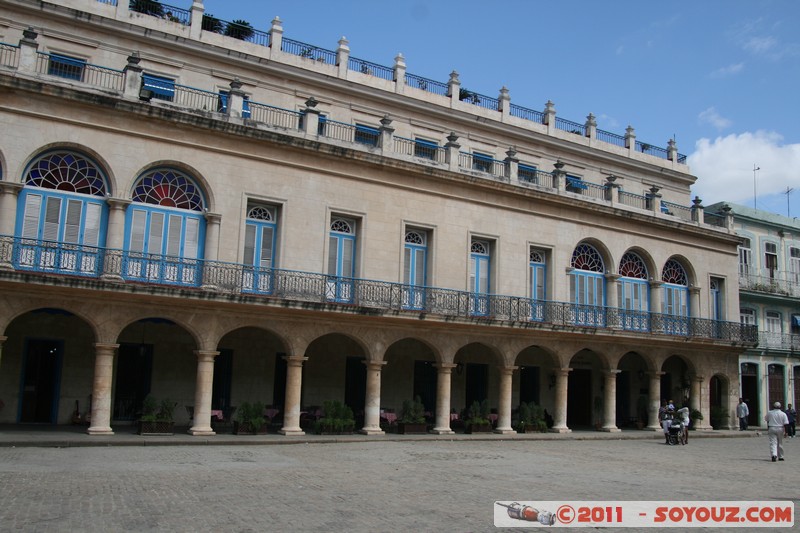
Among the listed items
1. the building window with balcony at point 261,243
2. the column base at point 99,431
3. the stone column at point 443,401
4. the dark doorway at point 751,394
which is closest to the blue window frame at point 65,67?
the building window with balcony at point 261,243

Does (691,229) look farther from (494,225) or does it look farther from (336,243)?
(336,243)

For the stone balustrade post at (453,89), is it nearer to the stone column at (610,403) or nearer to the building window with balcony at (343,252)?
the building window with balcony at (343,252)

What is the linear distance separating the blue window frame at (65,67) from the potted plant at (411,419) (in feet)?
42.5

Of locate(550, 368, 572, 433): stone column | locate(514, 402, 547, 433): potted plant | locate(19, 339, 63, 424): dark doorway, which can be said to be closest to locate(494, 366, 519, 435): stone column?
locate(514, 402, 547, 433): potted plant

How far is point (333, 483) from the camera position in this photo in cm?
1163

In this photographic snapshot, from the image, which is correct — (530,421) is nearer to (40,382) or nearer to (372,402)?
(372,402)

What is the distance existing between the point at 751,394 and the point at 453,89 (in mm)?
18962

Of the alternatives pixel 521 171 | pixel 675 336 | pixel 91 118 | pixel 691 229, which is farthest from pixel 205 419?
pixel 691 229

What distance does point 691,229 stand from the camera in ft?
95.7

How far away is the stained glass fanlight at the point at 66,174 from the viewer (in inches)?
712

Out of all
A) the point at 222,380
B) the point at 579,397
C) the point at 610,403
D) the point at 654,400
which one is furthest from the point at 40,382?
the point at 654,400

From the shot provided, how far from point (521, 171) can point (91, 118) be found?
15.4 metres

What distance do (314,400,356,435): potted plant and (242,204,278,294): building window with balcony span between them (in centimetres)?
359

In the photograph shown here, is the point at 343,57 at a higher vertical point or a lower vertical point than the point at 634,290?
higher
